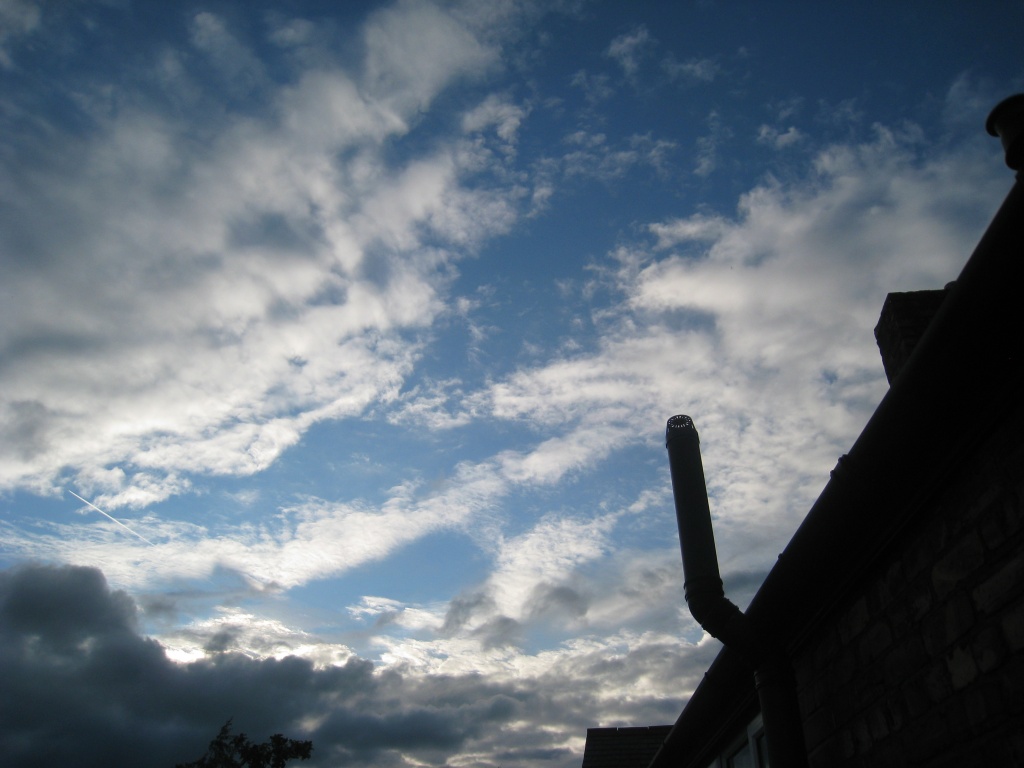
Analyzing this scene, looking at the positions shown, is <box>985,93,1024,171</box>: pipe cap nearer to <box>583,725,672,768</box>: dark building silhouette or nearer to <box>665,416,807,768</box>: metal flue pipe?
<box>665,416,807,768</box>: metal flue pipe

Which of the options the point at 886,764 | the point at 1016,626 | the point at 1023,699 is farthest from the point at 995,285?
the point at 886,764

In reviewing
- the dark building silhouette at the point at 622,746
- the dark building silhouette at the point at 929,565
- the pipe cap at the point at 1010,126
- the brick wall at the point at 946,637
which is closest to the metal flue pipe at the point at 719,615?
the dark building silhouette at the point at 929,565

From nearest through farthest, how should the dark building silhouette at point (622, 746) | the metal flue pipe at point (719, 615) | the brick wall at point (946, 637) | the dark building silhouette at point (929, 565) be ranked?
the dark building silhouette at point (929, 565) < the brick wall at point (946, 637) < the metal flue pipe at point (719, 615) < the dark building silhouette at point (622, 746)

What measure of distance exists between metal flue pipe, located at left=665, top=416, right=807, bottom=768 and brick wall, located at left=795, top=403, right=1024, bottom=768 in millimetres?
356

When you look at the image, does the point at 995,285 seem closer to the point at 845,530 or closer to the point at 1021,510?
the point at 1021,510

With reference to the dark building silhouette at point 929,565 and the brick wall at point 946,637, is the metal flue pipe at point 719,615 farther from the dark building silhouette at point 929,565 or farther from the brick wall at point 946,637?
the brick wall at point 946,637

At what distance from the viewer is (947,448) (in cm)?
318

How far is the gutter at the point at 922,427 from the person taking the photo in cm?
251

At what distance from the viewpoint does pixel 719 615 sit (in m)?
5.01

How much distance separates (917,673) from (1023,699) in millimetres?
730

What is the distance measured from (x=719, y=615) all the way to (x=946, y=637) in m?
1.96

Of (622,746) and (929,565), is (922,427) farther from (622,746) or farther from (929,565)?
(622,746)

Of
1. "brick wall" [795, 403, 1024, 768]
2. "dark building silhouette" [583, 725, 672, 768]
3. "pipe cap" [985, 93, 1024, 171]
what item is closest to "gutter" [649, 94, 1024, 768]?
"pipe cap" [985, 93, 1024, 171]

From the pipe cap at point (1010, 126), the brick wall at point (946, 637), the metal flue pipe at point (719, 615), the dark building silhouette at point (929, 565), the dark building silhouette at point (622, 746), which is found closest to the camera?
the pipe cap at point (1010, 126)
